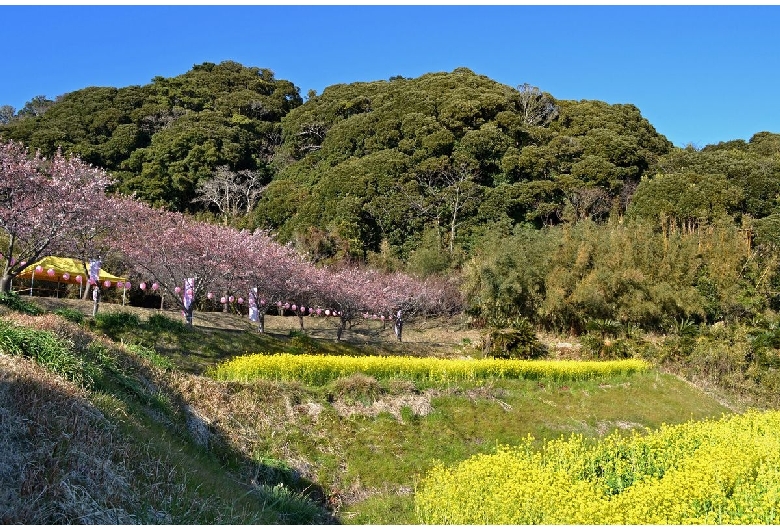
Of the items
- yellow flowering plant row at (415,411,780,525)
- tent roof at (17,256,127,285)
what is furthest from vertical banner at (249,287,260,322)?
yellow flowering plant row at (415,411,780,525)

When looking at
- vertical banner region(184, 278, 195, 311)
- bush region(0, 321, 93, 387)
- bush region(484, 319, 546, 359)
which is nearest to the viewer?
bush region(0, 321, 93, 387)

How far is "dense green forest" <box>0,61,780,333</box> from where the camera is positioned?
2714cm

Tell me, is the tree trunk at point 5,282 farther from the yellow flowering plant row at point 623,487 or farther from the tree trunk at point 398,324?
the tree trunk at point 398,324

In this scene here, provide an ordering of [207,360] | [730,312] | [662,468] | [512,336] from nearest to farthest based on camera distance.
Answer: [662,468] → [207,360] → [512,336] → [730,312]

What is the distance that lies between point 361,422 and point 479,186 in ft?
94.2

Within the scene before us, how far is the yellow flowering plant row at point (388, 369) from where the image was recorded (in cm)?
1311

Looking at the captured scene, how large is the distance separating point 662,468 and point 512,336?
14.1 m

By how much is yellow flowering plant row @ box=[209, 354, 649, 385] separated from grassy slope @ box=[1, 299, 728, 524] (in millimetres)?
560

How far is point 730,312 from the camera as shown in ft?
87.7

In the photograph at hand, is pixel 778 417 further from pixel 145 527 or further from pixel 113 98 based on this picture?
pixel 113 98

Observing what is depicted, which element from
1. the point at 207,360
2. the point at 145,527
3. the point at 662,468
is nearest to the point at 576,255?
the point at 207,360

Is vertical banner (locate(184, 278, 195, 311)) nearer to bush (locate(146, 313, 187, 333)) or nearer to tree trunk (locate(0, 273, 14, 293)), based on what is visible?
bush (locate(146, 313, 187, 333))

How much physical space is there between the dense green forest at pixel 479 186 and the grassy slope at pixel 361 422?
1033 cm

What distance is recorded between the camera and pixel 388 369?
A: 14.5m
